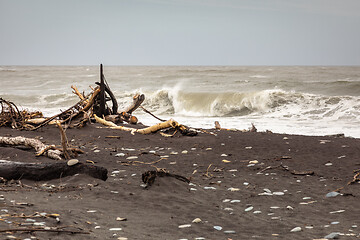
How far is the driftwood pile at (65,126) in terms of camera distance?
5168 mm

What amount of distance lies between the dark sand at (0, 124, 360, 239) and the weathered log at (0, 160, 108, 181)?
95mm

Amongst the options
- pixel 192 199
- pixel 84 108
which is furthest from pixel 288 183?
pixel 84 108

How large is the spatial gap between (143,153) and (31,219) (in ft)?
12.8

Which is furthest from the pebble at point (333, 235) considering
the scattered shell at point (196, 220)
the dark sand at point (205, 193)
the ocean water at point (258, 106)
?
the ocean water at point (258, 106)

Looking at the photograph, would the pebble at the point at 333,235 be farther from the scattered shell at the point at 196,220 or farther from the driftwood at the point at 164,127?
the driftwood at the point at 164,127

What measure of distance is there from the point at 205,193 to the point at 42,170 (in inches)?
81.9

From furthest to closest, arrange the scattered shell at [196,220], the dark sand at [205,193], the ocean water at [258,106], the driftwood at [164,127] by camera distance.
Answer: the ocean water at [258,106]
the driftwood at [164,127]
the scattered shell at [196,220]
the dark sand at [205,193]

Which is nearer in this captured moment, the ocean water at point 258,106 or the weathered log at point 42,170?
the weathered log at point 42,170

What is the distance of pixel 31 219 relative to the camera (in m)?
3.41

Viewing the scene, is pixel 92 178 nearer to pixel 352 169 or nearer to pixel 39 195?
pixel 39 195

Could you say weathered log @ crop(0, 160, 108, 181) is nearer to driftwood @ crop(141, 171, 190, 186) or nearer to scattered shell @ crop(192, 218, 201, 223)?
driftwood @ crop(141, 171, 190, 186)

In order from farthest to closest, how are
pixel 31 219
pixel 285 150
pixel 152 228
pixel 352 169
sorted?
pixel 285 150, pixel 352 169, pixel 152 228, pixel 31 219

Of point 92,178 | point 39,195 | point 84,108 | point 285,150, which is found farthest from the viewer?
point 84,108

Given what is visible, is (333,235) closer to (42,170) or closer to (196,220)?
(196,220)
